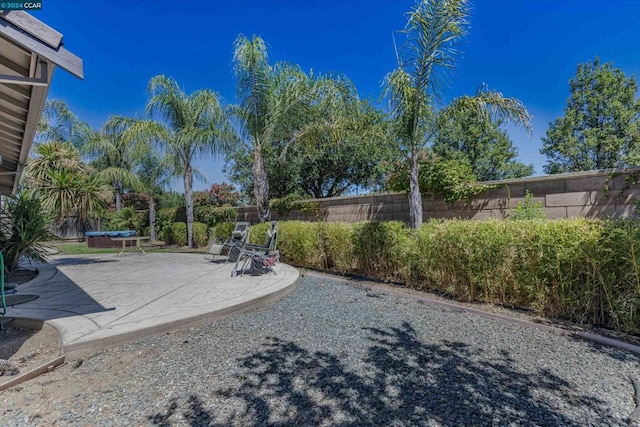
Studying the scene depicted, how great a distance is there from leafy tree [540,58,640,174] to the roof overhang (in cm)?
2037

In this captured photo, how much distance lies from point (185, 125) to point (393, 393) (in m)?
12.8

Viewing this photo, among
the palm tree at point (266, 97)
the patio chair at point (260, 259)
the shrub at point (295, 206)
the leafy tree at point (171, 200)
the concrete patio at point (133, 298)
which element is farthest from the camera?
the leafy tree at point (171, 200)

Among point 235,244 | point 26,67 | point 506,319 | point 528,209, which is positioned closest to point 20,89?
point 26,67

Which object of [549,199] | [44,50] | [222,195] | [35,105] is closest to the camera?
[44,50]

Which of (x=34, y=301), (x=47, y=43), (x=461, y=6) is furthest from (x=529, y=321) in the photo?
(x=34, y=301)

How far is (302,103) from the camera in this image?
9367 mm

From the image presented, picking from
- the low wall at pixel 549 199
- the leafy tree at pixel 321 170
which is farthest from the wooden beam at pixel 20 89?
the leafy tree at pixel 321 170

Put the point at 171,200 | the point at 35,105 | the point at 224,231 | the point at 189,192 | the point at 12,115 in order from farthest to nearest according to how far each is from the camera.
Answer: the point at 171,200
the point at 189,192
the point at 224,231
the point at 12,115
the point at 35,105

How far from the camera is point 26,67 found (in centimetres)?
Result: 330

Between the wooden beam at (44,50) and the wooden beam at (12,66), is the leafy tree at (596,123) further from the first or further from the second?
the wooden beam at (12,66)

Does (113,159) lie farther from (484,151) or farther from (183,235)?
(484,151)

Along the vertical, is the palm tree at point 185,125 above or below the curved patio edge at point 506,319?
above

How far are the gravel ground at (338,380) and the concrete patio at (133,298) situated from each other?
173 mm

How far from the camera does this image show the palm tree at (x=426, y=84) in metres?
5.80
